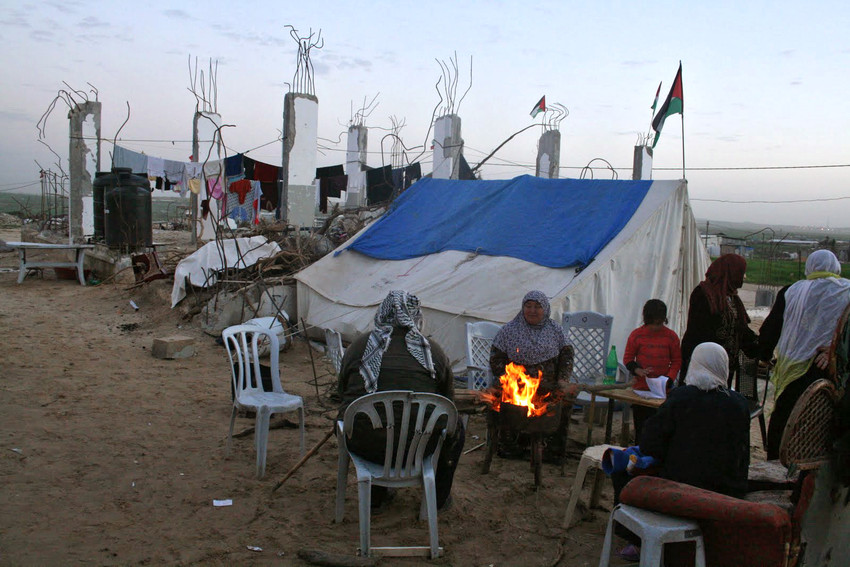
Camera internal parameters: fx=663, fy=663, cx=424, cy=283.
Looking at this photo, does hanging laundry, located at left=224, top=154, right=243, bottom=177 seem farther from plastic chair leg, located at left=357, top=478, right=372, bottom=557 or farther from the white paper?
plastic chair leg, located at left=357, top=478, right=372, bottom=557

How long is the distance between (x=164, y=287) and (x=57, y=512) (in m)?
7.77

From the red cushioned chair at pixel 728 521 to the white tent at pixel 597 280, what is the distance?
345 cm

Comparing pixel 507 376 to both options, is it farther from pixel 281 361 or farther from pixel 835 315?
pixel 281 361

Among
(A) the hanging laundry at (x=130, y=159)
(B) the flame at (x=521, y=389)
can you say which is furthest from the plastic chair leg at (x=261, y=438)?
(A) the hanging laundry at (x=130, y=159)

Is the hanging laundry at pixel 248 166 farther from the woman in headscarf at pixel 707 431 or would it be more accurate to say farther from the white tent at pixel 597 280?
the woman in headscarf at pixel 707 431

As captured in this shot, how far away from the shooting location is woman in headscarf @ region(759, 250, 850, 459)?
4027mm

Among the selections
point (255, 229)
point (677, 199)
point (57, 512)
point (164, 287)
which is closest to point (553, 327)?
point (677, 199)

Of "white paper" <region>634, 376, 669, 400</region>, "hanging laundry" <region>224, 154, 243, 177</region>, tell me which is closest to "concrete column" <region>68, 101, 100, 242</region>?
"hanging laundry" <region>224, 154, 243, 177</region>

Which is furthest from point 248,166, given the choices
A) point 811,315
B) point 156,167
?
A: point 811,315

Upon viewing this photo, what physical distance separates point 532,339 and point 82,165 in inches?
539

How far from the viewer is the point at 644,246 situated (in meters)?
6.94

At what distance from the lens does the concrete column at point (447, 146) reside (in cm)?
1512

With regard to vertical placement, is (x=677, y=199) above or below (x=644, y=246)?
above

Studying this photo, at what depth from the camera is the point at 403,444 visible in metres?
3.52
